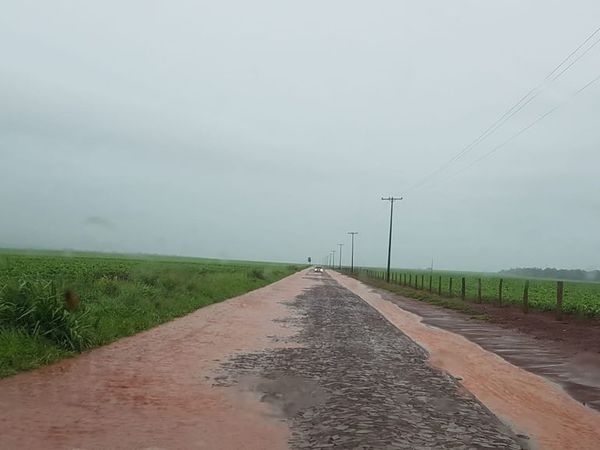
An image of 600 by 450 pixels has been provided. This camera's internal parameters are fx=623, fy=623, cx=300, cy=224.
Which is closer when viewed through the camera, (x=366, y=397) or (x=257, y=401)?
(x=257, y=401)

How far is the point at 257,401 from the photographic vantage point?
938 cm

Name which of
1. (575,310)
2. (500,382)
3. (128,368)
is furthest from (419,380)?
(575,310)

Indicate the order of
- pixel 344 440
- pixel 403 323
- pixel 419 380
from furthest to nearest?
pixel 403 323 → pixel 419 380 → pixel 344 440

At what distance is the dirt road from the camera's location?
7.33 metres

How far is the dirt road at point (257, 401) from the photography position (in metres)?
7.33

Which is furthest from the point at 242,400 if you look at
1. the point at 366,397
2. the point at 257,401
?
the point at 366,397

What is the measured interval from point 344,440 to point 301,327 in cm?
1310

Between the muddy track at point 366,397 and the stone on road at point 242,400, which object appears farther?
the muddy track at point 366,397

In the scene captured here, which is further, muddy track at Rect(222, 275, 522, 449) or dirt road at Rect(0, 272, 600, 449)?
muddy track at Rect(222, 275, 522, 449)

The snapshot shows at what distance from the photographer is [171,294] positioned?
90.6ft

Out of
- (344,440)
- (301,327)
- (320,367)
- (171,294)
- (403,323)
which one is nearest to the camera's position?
(344,440)

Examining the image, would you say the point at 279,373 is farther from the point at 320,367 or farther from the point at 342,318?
the point at 342,318

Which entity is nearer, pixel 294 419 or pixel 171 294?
pixel 294 419

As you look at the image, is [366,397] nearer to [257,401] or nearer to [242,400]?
[257,401]
